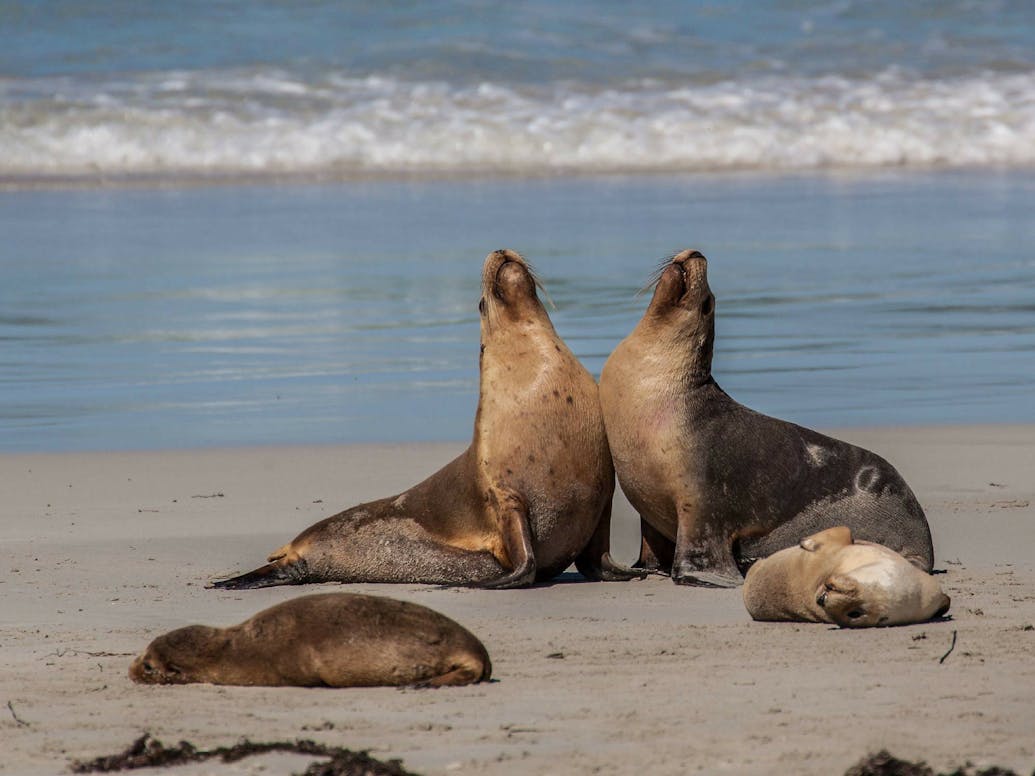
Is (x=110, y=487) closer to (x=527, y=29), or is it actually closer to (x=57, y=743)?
(x=57, y=743)

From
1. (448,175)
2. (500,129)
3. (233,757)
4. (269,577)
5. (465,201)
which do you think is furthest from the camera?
(500,129)

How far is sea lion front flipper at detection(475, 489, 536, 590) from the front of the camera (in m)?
5.65

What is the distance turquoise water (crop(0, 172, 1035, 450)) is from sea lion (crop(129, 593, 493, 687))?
3470 millimetres

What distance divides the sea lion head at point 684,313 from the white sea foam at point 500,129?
556 inches

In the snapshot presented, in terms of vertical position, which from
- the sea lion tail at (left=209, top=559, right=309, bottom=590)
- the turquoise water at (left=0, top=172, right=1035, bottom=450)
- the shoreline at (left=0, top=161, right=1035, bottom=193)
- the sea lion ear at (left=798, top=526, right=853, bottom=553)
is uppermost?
the shoreline at (left=0, top=161, right=1035, bottom=193)

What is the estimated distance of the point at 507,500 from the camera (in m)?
5.82

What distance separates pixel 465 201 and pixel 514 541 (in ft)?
36.4

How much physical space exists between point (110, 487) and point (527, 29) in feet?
69.7

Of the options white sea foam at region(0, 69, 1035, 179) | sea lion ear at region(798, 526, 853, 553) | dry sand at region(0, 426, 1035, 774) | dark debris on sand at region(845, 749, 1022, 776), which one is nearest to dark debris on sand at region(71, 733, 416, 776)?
dry sand at region(0, 426, 1035, 774)

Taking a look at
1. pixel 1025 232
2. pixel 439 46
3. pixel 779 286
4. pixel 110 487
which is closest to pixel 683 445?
pixel 110 487

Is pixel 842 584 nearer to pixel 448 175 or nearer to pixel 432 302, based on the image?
pixel 432 302

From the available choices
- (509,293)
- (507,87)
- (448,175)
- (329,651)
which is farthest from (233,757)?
(507,87)

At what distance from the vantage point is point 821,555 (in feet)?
16.2

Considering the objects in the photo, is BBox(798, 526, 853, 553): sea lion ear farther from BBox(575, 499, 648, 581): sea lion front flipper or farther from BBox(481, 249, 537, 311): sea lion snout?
BBox(481, 249, 537, 311): sea lion snout
